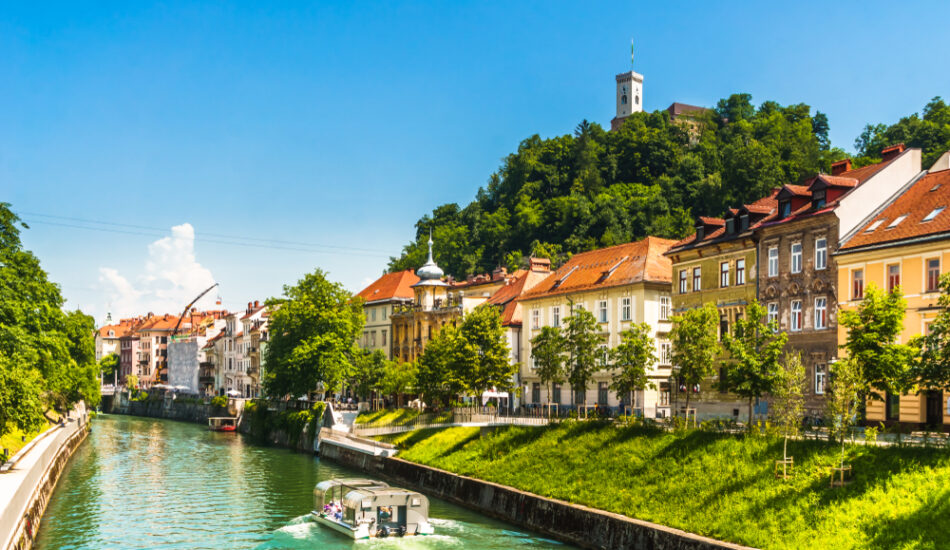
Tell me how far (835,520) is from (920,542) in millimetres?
2788

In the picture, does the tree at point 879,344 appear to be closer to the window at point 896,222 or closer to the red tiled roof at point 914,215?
the red tiled roof at point 914,215

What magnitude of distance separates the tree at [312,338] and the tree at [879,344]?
4991 cm

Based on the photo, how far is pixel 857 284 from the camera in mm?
39875

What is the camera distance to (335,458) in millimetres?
62000

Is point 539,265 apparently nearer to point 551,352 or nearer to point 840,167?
point 551,352

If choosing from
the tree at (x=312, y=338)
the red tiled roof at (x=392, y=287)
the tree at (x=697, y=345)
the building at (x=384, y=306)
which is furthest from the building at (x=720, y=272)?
the red tiled roof at (x=392, y=287)

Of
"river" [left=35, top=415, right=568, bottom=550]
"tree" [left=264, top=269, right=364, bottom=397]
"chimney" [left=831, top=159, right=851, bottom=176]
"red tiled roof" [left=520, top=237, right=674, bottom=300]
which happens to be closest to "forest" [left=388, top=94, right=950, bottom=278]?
"tree" [left=264, top=269, right=364, bottom=397]

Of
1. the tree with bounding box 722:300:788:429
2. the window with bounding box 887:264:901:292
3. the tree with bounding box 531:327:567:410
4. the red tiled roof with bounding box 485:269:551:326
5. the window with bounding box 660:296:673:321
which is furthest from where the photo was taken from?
the red tiled roof with bounding box 485:269:551:326

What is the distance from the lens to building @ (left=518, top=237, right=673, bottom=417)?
2227 inches

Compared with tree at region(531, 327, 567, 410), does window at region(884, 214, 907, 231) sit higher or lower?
higher

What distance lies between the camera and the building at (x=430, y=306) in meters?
80.6

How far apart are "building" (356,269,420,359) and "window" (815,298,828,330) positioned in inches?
2118

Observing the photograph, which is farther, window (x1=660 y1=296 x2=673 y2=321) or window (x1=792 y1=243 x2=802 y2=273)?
window (x1=660 y1=296 x2=673 y2=321)

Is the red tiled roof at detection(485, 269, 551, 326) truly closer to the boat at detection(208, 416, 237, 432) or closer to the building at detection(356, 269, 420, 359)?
the building at detection(356, 269, 420, 359)
